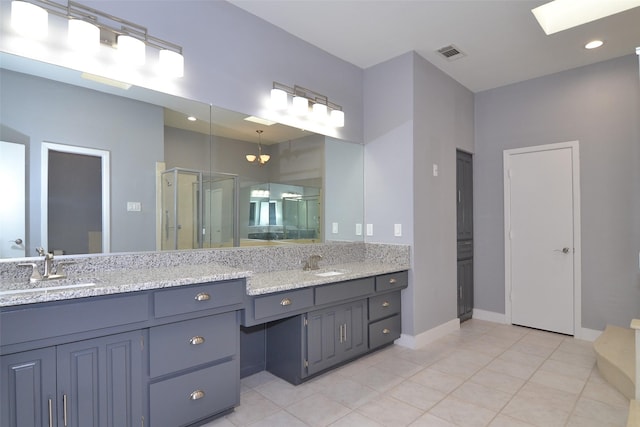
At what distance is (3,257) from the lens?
5.66ft

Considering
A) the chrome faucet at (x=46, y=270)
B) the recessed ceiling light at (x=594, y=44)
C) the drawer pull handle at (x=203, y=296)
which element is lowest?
the drawer pull handle at (x=203, y=296)

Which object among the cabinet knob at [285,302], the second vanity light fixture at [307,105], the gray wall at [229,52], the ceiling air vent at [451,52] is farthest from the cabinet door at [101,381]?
the ceiling air vent at [451,52]

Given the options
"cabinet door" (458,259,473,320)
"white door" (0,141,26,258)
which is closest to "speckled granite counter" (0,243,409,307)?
"white door" (0,141,26,258)

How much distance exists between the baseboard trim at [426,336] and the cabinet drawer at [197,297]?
1943 mm

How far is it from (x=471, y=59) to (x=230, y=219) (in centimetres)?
289

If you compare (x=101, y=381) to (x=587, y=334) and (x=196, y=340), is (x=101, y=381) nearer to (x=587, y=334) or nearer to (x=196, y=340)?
(x=196, y=340)

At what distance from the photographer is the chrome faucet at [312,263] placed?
2.99 m

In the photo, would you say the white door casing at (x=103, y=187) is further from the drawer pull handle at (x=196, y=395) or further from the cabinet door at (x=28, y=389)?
the drawer pull handle at (x=196, y=395)

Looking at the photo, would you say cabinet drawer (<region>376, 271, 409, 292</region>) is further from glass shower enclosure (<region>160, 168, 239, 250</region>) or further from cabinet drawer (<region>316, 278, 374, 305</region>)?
glass shower enclosure (<region>160, 168, 239, 250</region>)

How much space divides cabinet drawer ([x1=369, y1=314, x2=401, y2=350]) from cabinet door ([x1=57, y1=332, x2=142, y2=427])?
1.90 m

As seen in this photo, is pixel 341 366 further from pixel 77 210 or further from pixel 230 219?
pixel 77 210

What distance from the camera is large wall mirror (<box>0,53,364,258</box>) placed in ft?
5.90

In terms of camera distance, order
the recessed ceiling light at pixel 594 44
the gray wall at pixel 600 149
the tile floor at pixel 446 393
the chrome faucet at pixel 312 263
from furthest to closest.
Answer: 1. the gray wall at pixel 600 149
2. the recessed ceiling light at pixel 594 44
3. the chrome faucet at pixel 312 263
4. the tile floor at pixel 446 393

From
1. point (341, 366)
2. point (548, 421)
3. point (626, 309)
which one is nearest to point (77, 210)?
point (341, 366)
